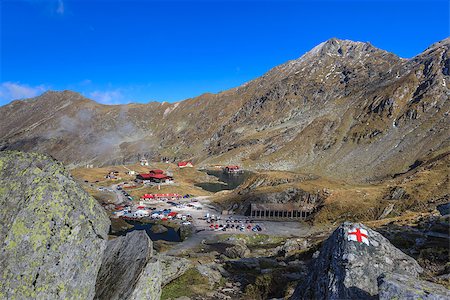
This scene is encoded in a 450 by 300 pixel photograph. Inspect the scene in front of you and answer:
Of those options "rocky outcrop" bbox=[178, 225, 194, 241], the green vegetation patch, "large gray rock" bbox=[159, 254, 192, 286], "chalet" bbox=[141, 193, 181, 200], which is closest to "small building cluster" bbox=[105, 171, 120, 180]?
"chalet" bbox=[141, 193, 181, 200]

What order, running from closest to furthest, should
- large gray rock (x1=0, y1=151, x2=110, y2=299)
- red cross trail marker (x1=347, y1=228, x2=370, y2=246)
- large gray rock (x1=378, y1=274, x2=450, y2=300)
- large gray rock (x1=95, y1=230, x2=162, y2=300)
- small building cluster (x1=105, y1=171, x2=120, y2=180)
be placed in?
large gray rock (x1=378, y1=274, x2=450, y2=300)
large gray rock (x1=0, y1=151, x2=110, y2=299)
large gray rock (x1=95, y1=230, x2=162, y2=300)
red cross trail marker (x1=347, y1=228, x2=370, y2=246)
small building cluster (x1=105, y1=171, x2=120, y2=180)

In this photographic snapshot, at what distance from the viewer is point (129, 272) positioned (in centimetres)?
1171

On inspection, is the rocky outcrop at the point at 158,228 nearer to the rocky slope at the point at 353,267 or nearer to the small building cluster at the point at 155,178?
the rocky slope at the point at 353,267

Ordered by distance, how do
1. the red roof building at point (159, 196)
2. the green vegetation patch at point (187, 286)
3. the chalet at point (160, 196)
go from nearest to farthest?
the green vegetation patch at point (187, 286)
the chalet at point (160, 196)
the red roof building at point (159, 196)

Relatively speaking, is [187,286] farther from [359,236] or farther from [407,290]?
[407,290]

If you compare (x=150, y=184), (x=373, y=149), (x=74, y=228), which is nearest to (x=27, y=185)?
(x=74, y=228)

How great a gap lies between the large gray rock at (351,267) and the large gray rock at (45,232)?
7.91 metres

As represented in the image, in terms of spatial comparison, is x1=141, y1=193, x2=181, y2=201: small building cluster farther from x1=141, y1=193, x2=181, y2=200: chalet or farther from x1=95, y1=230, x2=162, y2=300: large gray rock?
x1=95, y1=230, x2=162, y2=300: large gray rock

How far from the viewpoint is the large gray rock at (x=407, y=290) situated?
8.43m

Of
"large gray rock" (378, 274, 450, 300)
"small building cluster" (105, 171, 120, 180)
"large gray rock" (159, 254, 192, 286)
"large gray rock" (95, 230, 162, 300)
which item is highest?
"small building cluster" (105, 171, 120, 180)

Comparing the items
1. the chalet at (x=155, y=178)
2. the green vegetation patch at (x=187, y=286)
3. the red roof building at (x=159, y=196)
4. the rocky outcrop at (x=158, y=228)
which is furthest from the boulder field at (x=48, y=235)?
the chalet at (x=155, y=178)

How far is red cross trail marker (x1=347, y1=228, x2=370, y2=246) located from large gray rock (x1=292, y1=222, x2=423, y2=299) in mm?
88

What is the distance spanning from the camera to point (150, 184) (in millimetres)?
157500

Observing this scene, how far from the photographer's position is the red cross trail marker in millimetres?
12023
